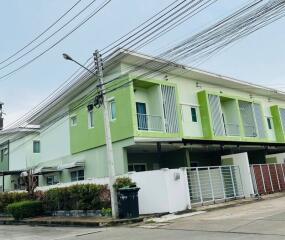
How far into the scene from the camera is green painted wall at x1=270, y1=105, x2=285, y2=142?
31453mm

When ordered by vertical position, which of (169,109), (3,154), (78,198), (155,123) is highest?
(3,154)

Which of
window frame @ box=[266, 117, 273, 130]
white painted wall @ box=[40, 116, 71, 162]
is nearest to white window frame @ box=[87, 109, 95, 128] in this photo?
white painted wall @ box=[40, 116, 71, 162]

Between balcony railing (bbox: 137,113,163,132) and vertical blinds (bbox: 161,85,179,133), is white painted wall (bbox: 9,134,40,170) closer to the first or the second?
balcony railing (bbox: 137,113,163,132)

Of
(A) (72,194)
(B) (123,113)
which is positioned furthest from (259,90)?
(A) (72,194)

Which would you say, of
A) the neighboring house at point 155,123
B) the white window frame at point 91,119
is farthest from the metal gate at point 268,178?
the white window frame at point 91,119

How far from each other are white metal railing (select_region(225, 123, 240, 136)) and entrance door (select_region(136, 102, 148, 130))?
23.1 ft

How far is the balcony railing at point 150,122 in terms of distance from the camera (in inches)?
827

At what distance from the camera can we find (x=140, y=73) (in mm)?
21469

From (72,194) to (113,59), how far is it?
7569 mm

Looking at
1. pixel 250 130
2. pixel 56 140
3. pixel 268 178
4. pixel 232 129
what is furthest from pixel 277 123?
pixel 56 140

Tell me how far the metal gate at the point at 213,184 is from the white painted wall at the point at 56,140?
10.7 m

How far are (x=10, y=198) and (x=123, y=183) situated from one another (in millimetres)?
9929

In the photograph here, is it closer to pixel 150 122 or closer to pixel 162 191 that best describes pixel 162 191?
pixel 162 191

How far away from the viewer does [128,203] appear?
48.8ft
